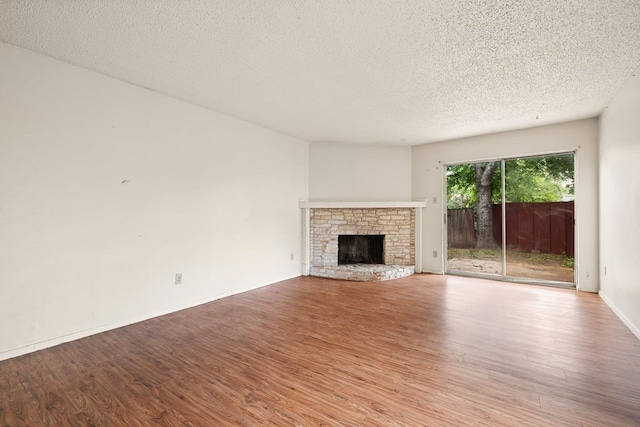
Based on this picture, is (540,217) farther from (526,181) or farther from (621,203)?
(621,203)

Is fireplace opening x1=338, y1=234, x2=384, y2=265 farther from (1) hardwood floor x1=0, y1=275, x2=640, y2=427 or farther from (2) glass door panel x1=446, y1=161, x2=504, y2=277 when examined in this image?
(1) hardwood floor x1=0, y1=275, x2=640, y2=427

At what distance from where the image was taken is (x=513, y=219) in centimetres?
502

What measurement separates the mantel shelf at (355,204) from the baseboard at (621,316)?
9.13ft

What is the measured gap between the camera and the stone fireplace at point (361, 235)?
5.54m

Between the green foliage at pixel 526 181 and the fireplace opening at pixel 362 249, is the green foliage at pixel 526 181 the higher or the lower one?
the higher one

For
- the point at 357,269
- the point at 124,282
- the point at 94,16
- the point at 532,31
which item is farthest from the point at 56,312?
the point at 532,31

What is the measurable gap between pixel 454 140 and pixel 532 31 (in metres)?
3.43

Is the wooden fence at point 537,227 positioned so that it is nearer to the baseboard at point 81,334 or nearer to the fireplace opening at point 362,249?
the fireplace opening at point 362,249

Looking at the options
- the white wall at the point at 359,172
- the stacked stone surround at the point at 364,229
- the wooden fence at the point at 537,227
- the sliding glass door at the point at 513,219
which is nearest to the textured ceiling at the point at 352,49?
the sliding glass door at the point at 513,219

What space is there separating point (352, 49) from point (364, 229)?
12.4 ft

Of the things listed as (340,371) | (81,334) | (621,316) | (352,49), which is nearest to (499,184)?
(621,316)

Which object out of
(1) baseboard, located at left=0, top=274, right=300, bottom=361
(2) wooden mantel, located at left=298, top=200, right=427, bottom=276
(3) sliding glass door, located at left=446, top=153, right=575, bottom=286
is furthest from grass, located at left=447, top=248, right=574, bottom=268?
(1) baseboard, located at left=0, top=274, right=300, bottom=361

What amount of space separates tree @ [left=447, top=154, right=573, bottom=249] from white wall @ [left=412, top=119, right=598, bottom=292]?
185 mm

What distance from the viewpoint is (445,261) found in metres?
5.63
